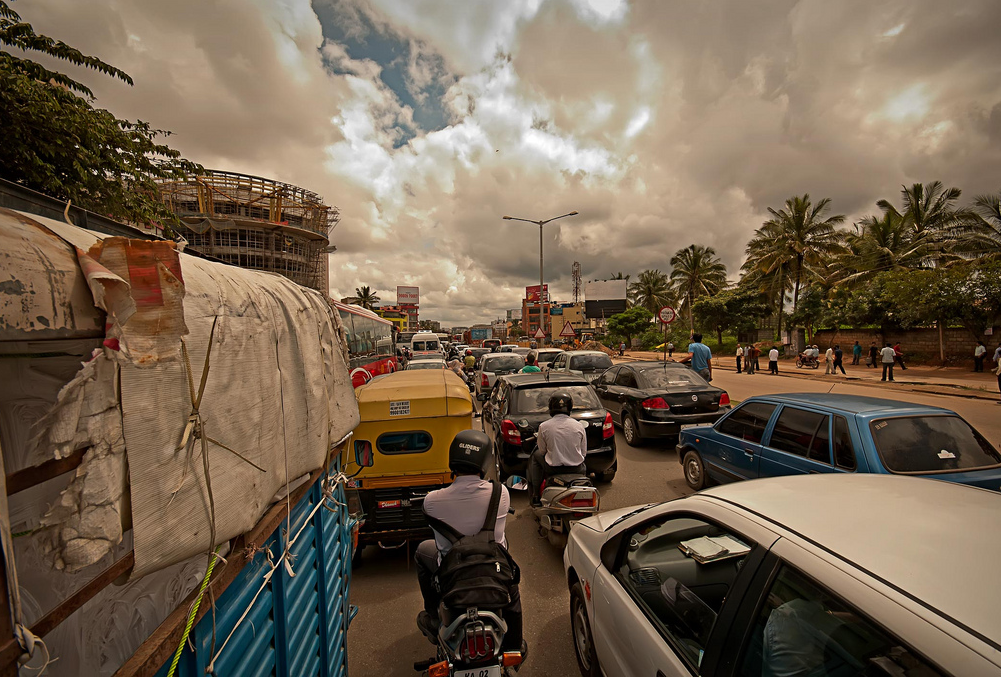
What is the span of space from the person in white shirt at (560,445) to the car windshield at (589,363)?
761 cm

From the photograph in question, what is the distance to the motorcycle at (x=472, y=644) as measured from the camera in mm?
2156

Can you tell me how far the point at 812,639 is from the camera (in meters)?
1.54

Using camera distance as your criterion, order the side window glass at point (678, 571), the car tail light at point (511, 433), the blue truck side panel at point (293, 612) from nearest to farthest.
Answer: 1. the blue truck side panel at point (293, 612)
2. the side window glass at point (678, 571)
3. the car tail light at point (511, 433)

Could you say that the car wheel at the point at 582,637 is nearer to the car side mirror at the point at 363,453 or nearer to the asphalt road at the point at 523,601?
the asphalt road at the point at 523,601

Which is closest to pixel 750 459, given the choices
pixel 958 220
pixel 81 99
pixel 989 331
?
pixel 81 99

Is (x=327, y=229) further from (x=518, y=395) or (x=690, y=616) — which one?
(x=690, y=616)

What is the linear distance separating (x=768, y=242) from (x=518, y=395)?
32.6 m

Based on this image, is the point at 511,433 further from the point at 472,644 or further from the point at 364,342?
the point at 364,342

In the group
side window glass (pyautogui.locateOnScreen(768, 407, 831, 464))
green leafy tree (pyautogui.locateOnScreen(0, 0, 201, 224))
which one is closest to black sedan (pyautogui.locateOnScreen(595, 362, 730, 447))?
side window glass (pyautogui.locateOnScreen(768, 407, 831, 464))

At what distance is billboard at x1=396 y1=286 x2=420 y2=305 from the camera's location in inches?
4215

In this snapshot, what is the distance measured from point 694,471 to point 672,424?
171 cm

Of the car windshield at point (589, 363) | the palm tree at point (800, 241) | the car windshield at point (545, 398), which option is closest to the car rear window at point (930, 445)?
the car windshield at point (545, 398)

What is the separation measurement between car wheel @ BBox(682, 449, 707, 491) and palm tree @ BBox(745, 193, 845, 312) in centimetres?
2945

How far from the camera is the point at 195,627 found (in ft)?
4.33
